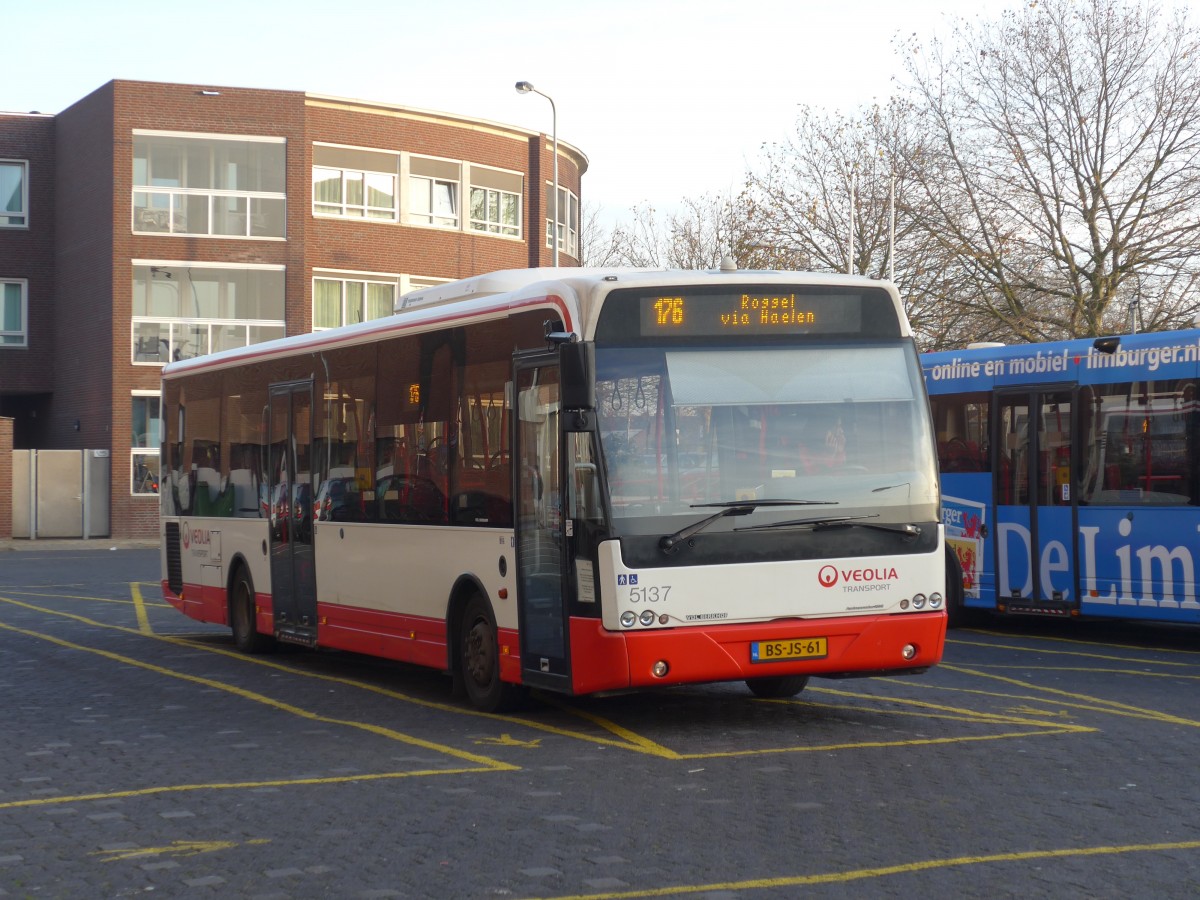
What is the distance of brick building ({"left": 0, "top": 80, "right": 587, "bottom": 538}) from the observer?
43.9 metres

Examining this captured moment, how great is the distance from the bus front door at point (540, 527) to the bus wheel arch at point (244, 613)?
6.07 meters

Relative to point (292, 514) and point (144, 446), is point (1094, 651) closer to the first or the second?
point (292, 514)

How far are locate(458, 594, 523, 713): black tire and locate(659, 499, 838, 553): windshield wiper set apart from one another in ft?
6.14

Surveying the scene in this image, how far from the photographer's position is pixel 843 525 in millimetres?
10602

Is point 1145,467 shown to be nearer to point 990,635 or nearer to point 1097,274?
point 990,635

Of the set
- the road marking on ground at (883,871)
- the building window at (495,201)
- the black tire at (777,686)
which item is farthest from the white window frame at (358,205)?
the road marking on ground at (883,871)

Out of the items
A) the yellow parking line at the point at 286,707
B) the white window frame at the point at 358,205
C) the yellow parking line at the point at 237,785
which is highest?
the white window frame at the point at 358,205

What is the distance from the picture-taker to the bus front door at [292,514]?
593 inches

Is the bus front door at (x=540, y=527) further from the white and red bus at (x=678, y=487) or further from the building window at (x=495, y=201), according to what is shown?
the building window at (x=495, y=201)

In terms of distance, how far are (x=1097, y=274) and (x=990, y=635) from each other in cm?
2008

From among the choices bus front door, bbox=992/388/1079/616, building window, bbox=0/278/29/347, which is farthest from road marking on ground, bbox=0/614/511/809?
building window, bbox=0/278/29/347

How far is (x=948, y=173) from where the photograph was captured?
3828 centimetres

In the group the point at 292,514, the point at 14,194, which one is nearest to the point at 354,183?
the point at 14,194

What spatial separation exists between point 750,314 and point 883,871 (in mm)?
4755
